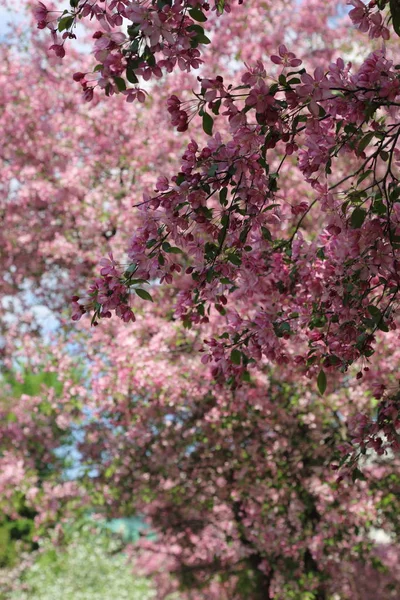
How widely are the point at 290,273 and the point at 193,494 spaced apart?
6996 mm

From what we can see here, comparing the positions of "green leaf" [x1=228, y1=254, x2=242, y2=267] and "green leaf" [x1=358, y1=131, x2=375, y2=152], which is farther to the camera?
"green leaf" [x1=228, y1=254, x2=242, y2=267]

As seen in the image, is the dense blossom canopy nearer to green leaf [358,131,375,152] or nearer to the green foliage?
green leaf [358,131,375,152]

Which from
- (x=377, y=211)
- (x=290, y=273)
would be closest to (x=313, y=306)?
(x=290, y=273)

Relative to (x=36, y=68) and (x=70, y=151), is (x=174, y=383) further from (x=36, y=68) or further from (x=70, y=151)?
(x=36, y=68)

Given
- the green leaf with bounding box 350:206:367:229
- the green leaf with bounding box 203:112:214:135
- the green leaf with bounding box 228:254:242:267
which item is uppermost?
the green leaf with bounding box 203:112:214:135

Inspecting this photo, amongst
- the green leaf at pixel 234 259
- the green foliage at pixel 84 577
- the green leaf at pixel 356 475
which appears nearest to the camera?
the green leaf at pixel 234 259

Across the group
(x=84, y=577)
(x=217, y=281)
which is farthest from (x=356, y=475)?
(x=84, y=577)

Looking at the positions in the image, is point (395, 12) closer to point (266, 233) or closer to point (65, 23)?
point (266, 233)

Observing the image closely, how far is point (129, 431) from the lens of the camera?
35.0 feet

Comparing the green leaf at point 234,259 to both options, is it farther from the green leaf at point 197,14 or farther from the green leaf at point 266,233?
the green leaf at point 197,14

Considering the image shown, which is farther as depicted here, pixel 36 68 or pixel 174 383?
pixel 36 68

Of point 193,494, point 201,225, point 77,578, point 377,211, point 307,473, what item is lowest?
point 377,211

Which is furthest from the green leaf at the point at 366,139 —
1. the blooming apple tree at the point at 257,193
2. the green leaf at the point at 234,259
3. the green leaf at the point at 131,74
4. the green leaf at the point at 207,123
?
the green leaf at the point at 131,74

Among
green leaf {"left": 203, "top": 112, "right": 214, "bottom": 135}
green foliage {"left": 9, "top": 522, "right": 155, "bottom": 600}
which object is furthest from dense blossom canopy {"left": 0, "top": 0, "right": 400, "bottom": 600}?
green foliage {"left": 9, "top": 522, "right": 155, "bottom": 600}
